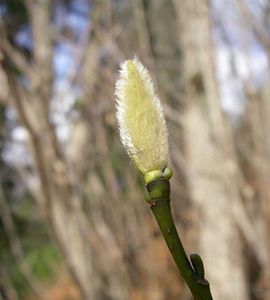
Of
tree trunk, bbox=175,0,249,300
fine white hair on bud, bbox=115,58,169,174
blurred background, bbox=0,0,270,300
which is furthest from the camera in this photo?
tree trunk, bbox=175,0,249,300

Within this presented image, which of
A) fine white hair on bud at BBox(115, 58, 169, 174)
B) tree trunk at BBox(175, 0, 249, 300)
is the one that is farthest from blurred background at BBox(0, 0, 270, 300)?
fine white hair on bud at BBox(115, 58, 169, 174)

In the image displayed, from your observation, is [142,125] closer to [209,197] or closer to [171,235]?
[171,235]

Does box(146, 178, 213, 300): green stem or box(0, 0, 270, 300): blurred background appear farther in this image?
box(0, 0, 270, 300): blurred background

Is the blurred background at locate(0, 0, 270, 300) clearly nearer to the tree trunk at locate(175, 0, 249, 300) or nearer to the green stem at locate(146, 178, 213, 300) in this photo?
the tree trunk at locate(175, 0, 249, 300)

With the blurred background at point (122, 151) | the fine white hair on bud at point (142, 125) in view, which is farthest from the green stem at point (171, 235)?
the blurred background at point (122, 151)

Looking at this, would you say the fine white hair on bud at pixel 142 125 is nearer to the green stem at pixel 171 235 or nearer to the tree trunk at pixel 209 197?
the green stem at pixel 171 235

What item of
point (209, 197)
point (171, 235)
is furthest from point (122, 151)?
point (171, 235)

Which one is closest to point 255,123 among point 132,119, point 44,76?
point 44,76
